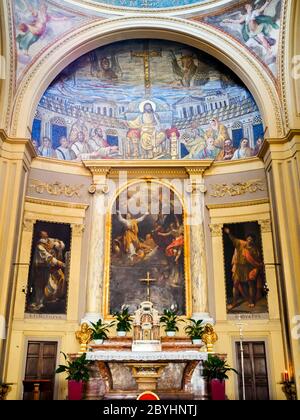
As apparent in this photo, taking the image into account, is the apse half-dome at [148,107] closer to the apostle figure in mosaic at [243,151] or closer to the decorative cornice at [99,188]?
the apostle figure in mosaic at [243,151]

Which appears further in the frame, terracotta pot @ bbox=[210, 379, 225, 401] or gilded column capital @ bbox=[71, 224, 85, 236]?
gilded column capital @ bbox=[71, 224, 85, 236]

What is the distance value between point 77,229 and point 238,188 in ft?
17.2

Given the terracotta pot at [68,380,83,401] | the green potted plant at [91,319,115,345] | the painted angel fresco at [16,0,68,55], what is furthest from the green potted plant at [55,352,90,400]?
the painted angel fresco at [16,0,68,55]

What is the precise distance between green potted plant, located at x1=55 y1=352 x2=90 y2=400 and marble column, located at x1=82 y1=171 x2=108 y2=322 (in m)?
1.76

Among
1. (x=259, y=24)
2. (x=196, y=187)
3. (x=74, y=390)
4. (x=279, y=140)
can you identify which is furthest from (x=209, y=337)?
(x=259, y=24)

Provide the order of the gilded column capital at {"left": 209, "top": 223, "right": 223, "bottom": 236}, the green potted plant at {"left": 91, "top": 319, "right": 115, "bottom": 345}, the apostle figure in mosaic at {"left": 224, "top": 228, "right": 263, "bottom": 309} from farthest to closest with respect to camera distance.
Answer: the gilded column capital at {"left": 209, "top": 223, "right": 223, "bottom": 236}
the apostle figure in mosaic at {"left": 224, "top": 228, "right": 263, "bottom": 309}
the green potted plant at {"left": 91, "top": 319, "right": 115, "bottom": 345}

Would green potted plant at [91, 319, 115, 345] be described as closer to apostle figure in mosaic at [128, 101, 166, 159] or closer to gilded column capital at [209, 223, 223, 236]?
gilded column capital at [209, 223, 223, 236]

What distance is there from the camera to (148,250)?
42.8 feet

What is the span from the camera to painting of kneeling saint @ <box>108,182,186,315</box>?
41.1 ft

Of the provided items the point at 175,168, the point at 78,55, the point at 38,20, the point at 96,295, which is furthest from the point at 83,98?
the point at 96,295

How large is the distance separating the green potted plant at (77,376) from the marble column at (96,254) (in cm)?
176

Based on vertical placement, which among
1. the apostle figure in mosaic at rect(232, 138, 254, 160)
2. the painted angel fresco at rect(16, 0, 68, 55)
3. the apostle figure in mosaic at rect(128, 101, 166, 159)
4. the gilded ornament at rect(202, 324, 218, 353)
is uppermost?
the painted angel fresco at rect(16, 0, 68, 55)

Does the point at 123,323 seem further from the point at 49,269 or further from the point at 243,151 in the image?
the point at 243,151

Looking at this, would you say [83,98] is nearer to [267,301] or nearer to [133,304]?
[133,304]
